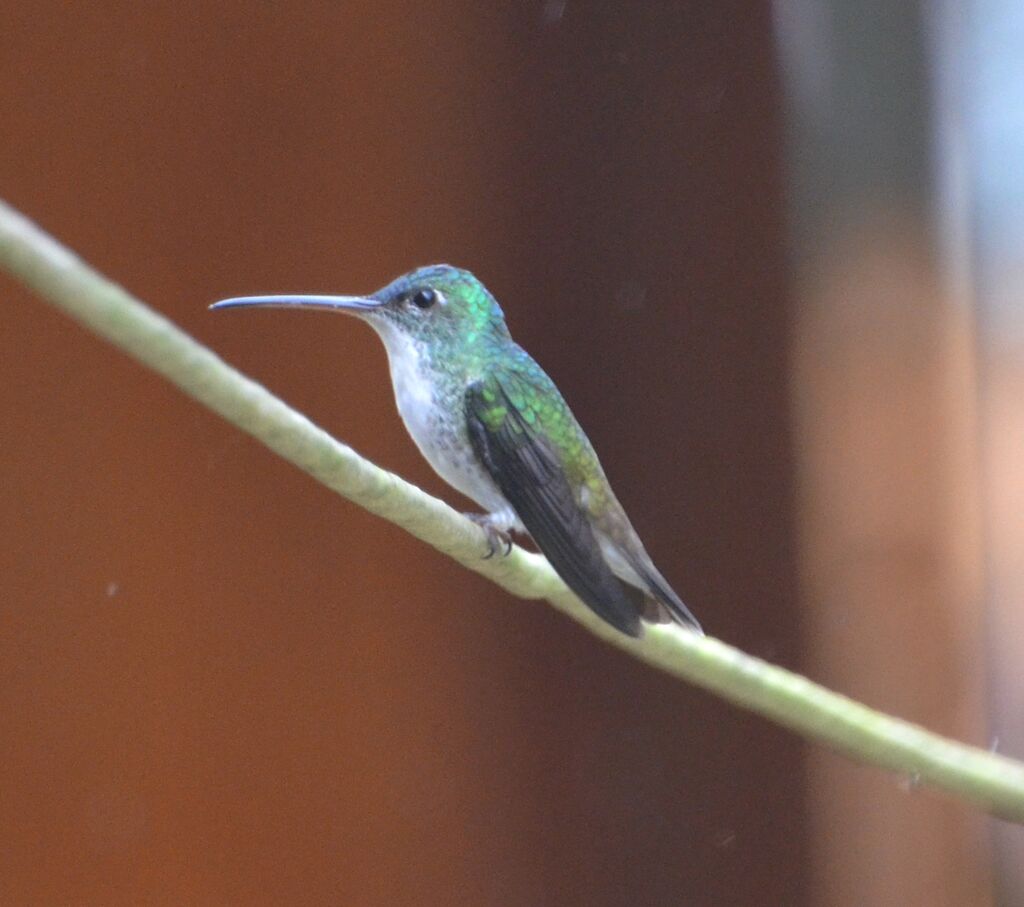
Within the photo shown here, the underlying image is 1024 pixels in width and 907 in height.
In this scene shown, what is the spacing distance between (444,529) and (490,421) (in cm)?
19

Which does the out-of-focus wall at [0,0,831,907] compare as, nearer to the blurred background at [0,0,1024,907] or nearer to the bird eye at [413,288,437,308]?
the blurred background at [0,0,1024,907]

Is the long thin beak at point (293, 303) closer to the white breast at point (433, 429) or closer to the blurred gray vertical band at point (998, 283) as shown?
the white breast at point (433, 429)

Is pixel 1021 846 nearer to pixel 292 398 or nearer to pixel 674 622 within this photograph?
pixel 674 622

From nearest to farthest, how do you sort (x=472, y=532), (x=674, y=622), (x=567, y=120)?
1. (x=472, y=532)
2. (x=674, y=622)
3. (x=567, y=120)

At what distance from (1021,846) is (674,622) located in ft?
1.84

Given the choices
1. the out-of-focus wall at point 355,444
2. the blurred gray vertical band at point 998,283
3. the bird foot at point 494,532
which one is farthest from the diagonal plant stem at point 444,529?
the out-of-focus wall at point 355,444

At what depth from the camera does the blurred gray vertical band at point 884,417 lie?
3.50 feet

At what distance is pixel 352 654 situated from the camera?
1.22 meters

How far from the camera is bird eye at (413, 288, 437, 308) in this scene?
792mm

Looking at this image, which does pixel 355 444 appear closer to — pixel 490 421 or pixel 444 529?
pixel 490 421

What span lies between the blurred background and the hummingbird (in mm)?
110

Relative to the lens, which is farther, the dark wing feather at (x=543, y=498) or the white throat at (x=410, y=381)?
the white throat at (x=410, y=381)

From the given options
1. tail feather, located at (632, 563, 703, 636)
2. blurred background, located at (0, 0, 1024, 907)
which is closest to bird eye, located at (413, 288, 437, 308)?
blurred background, located at (0, 0, 1024, 907)

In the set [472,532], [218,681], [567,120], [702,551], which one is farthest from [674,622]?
[218,681]
